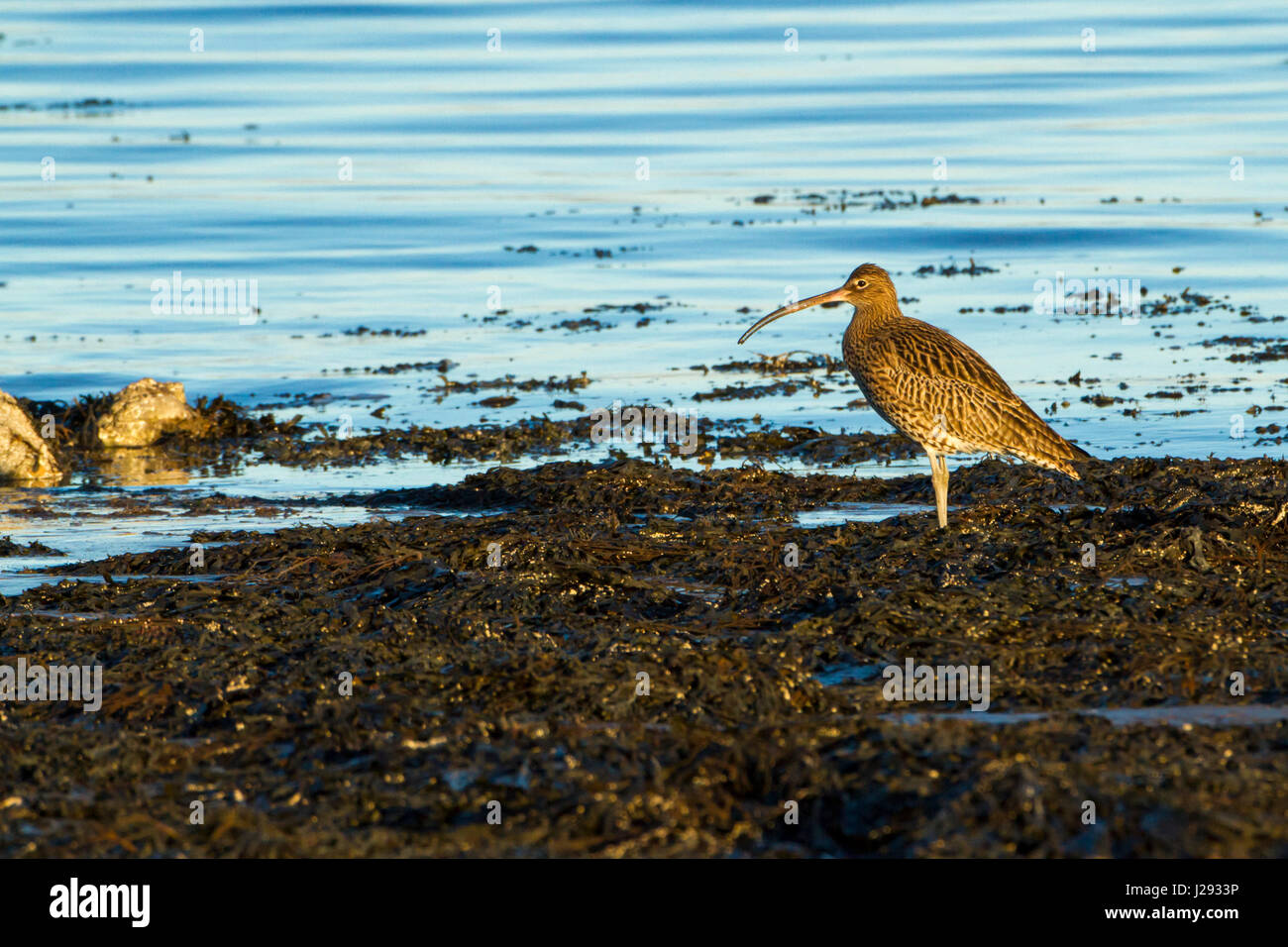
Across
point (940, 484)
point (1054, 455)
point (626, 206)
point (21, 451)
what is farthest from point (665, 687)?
point (626, 206)

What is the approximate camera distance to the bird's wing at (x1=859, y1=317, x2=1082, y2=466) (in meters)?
8.94

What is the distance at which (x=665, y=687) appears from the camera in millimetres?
5969

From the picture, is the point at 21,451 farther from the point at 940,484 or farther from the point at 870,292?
the point at 940,484

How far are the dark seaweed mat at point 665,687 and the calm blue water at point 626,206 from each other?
349cm

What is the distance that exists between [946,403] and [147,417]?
20.0ft

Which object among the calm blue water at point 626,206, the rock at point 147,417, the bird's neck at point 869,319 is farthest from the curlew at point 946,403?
the rock at point 147,417

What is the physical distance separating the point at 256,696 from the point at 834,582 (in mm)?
2500

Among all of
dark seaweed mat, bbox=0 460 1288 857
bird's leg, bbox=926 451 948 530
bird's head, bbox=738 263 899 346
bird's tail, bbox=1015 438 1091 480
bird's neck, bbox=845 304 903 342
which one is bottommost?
dark seaweed mat, bbox=0 460 1288 857

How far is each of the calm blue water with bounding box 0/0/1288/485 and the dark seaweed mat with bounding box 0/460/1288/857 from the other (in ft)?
11.4

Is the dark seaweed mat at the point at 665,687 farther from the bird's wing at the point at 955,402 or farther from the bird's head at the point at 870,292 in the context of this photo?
the bird's head at the point at 870,292

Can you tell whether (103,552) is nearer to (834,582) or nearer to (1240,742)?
(834,582)

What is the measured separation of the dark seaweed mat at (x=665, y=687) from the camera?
15.9ft

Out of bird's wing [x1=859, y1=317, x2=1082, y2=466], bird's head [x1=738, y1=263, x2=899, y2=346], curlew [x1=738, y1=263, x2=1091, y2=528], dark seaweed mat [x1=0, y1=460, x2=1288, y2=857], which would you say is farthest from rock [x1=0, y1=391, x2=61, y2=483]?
bird's wing [x1=859, y1=317, x2=1082, y2=466]

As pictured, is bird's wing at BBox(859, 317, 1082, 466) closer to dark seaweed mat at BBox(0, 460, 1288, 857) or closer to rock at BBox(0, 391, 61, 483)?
dark seaweed mat at BBox(0, 460, 1288, 857)
